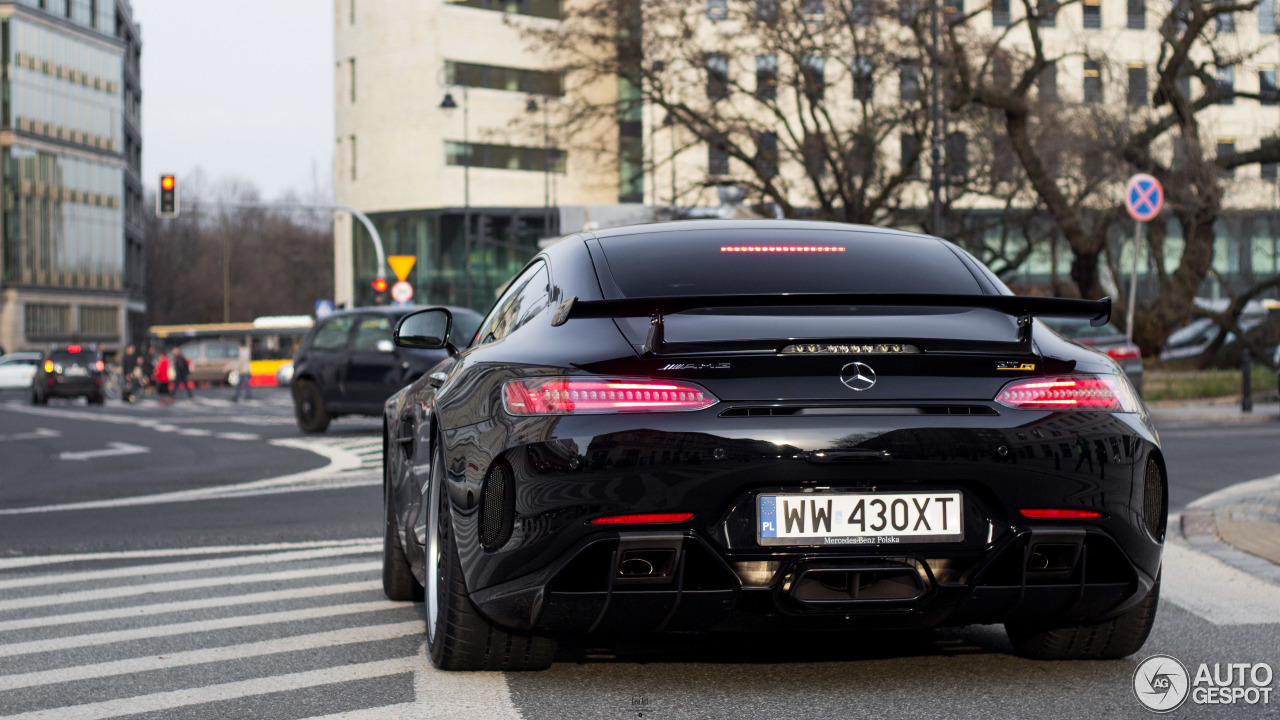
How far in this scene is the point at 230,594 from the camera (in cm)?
714

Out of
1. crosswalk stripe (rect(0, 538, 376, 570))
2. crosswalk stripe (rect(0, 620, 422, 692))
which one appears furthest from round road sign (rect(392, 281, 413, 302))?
crosswalk stripe (rect(0, 620, 422, 692))

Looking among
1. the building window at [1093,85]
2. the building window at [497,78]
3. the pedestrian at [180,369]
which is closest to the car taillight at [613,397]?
the building window at [1093,85]

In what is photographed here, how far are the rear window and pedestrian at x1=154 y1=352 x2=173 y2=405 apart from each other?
3807 centimetres

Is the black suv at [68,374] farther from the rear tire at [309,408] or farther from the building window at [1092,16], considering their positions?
the building window at [1092,16]

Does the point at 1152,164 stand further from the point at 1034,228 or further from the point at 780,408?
the point at 780,408

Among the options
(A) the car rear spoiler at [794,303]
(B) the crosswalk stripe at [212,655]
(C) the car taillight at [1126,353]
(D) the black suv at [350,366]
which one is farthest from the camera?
(C) the car taillight at [1126,353]

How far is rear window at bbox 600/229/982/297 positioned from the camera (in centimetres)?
511

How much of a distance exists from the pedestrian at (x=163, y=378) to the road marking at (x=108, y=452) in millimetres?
22193

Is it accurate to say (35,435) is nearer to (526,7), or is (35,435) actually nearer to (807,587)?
(807,587)

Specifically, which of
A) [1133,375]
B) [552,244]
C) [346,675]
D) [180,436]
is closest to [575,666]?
[346,675]

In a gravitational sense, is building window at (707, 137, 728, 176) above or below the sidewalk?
above

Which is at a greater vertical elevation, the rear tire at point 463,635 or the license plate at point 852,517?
the license plate at point 852,517

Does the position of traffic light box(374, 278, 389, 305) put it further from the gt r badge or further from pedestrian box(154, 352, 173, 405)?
the gt r badge

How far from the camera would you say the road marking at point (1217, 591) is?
20.4ft
